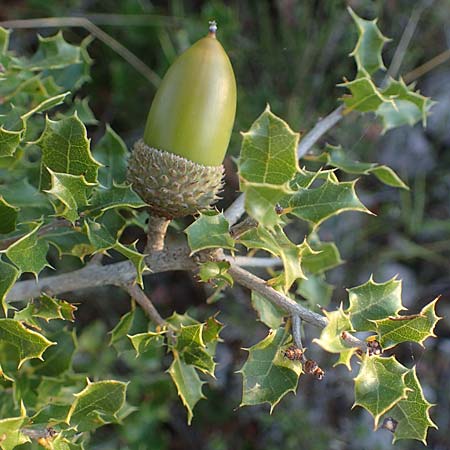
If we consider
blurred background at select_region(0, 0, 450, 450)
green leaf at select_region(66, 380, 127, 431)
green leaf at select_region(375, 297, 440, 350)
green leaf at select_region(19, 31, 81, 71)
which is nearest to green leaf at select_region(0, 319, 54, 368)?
green leaf at select_region(66, 380, 127, 431)

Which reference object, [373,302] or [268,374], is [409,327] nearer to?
[373,302]

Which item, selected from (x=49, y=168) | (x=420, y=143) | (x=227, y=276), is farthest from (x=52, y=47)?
(x=420, y=143)

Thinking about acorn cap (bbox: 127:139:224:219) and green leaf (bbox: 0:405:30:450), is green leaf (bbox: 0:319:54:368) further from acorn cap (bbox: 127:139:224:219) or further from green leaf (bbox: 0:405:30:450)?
acorn cap (bbox: 127:139:224:219)

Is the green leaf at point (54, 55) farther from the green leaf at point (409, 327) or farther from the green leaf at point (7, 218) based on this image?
the green leaf at point (409, 327)

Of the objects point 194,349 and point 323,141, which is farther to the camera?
point 323,141

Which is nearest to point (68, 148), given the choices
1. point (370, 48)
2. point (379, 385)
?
point (379, 385)

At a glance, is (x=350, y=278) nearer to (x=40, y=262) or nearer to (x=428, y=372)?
(x=428, y=372)
